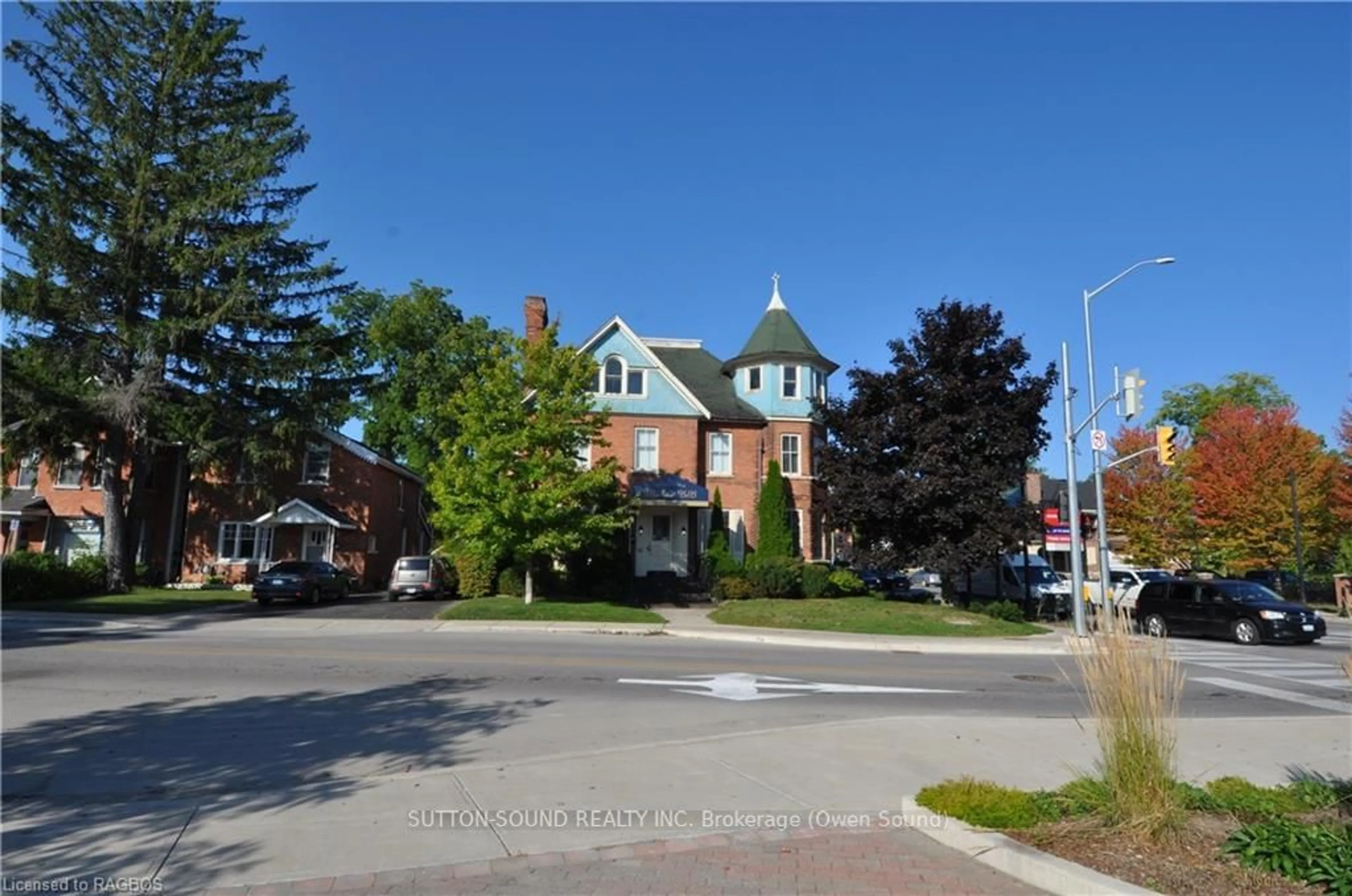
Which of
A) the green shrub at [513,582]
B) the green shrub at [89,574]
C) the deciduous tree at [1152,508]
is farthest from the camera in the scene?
the deciduous tree at [1152,508]

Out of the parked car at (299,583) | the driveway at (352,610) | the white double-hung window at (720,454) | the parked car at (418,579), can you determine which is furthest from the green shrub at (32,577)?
the white double-hung window at (720,454)

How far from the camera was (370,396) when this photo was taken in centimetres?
3809

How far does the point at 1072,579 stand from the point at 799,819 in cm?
1748

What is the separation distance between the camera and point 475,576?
2839 centimetres

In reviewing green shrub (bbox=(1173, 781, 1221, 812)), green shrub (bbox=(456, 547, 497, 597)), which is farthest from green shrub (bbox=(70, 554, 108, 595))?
green shrub (bbox=(1173, 781, 1221, 812))

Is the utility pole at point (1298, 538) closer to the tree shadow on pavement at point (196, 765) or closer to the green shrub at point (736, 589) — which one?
the green shrub at point (736, 589)

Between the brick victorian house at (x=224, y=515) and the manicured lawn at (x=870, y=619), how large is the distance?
18105 millimetres

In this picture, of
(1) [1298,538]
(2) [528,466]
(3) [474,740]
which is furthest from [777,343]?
(3) [474,740]

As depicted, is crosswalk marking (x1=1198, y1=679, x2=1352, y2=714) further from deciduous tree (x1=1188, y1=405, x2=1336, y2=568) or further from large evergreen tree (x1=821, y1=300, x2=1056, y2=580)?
deciduous tree (x1=1188, y1=405, x2=1336, y2=568)

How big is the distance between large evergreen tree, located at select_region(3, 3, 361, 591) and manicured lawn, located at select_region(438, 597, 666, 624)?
1238 centimetres

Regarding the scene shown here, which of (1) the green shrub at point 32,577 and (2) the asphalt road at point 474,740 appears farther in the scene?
(1) the green shrub at point 32,577

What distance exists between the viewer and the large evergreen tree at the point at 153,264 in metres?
28.1

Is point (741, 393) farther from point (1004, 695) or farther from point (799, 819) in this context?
point (799, 819)

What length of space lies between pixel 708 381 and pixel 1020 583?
51.7ft
